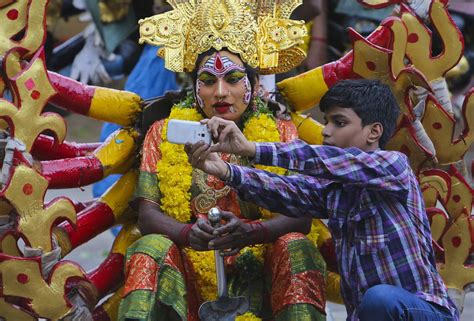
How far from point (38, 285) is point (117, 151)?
0.64m

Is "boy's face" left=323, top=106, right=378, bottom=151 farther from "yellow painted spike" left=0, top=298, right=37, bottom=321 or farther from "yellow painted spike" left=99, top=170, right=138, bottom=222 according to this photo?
"yellow painted spike" left=0, top=298, right=37, bottom=321

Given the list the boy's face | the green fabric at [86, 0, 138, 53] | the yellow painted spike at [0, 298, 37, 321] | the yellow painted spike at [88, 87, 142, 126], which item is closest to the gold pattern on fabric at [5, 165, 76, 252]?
the yellow painted spike at [0, 298, 37, 321]

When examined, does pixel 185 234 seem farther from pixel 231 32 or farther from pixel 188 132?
pixel 231 32

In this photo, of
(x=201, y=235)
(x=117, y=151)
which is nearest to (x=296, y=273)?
(x=201, y=235)

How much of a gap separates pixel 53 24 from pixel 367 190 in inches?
218

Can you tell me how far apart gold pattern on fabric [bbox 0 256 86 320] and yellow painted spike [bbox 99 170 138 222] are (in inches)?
17.2

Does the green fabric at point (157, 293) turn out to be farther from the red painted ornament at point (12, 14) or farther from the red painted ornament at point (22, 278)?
the red painted ornament at point (12, 14)

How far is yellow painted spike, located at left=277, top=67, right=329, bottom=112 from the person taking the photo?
180 inches

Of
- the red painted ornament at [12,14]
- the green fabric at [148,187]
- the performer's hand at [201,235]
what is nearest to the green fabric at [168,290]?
the performer's hand at [201,235]

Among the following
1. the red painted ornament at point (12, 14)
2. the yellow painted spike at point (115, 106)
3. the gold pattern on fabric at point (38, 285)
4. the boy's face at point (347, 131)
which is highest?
the red painted ornament at point (12, 14)

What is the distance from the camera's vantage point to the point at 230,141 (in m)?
3.66

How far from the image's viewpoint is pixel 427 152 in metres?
4.51

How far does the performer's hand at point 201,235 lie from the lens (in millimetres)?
4008

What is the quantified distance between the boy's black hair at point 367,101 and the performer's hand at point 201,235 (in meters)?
0.52
